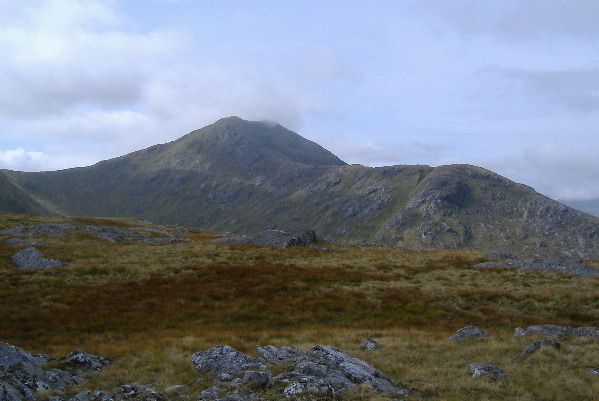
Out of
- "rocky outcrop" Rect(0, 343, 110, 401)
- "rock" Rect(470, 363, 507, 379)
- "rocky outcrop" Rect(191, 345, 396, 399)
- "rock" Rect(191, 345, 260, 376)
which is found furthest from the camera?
"rock" Rect(470, 363, 507, 379)

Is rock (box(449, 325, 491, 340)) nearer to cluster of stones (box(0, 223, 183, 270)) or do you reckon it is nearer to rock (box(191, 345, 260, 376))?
rock (box(191, 345, 260, 376))

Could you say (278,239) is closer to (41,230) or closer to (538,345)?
(41,230)

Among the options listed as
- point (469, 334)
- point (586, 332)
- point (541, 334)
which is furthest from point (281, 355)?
point (586, 332)

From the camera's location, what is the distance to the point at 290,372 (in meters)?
12.0

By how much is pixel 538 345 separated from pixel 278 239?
153ft

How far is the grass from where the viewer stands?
537 inches

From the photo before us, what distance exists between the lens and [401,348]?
57.5 ft

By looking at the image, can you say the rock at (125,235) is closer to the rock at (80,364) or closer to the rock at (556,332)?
the rock at (80,364)

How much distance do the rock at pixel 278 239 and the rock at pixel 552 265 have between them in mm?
27212

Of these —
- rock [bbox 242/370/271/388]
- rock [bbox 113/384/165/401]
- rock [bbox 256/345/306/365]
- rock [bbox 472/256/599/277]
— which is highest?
rock [bbox 472/256/599/277]

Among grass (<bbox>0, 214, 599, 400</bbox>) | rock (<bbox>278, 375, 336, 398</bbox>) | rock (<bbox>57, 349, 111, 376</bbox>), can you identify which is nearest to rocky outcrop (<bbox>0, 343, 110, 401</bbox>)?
rock (<bbox>57, 349, 111, 376</bbox>)

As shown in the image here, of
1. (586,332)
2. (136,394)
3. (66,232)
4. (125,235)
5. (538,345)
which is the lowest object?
(586,332)

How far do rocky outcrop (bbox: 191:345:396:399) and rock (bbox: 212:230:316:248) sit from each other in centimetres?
4435

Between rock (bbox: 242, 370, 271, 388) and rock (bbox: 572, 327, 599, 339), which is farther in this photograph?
rock (bbox: 572, 327, 599, 339)
